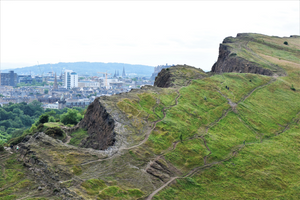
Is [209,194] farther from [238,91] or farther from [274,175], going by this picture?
[238,91]

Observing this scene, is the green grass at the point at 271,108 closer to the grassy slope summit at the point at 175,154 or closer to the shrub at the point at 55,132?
the grassy slope summit at the point at 175,154

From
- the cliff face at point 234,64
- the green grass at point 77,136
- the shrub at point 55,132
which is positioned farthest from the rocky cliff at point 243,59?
the shrub at point 55,132

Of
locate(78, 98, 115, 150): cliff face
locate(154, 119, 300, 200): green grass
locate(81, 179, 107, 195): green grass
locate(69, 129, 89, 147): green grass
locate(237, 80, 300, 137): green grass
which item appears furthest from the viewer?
locate(237, 80, 300, 137): green grass

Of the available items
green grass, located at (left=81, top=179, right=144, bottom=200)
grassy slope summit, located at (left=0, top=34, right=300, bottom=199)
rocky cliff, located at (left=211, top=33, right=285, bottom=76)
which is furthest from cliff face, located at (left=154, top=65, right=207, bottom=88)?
green grass, located at (left=81, top=179, right=144, bottom=200)

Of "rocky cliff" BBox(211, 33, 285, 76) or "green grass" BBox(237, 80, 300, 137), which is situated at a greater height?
"rocky cliff" BBox(211, 33, 285, 76)

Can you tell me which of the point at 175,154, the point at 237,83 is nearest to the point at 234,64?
the point at 237,83

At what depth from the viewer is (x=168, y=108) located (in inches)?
2918

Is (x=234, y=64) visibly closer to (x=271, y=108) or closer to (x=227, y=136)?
(x=271, y=108)

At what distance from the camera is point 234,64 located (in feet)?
397

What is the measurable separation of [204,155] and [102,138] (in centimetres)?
1896

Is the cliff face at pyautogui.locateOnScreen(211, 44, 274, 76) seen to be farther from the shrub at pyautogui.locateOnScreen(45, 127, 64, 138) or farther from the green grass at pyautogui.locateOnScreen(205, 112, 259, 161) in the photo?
the shrub at pyautogui.locateOnScreen(45, 127, 64, 138)

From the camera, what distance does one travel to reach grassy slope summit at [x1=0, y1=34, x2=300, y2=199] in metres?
48.6

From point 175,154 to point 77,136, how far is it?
2359 centimetres

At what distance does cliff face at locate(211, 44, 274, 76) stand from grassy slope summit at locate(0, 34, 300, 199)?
2622cm
